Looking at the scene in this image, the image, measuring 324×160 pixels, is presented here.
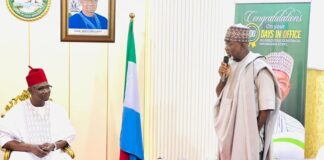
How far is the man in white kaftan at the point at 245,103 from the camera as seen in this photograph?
3086mm

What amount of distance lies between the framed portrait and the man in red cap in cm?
81

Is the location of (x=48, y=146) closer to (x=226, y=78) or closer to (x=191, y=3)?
(x=226, y=78)

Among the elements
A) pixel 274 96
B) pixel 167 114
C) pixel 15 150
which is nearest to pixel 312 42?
pixel 274 96

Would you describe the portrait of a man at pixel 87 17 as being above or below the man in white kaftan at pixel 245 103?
above

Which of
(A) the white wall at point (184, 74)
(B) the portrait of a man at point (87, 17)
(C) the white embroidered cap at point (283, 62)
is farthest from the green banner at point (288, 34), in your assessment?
(B) the portrait of a man at point (87, 17)

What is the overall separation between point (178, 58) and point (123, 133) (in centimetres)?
88

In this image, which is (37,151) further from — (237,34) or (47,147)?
(237,34)

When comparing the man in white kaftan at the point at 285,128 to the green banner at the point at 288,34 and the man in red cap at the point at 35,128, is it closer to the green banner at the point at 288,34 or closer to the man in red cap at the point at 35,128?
the green banner at the point at 288,34

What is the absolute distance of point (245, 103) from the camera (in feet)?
10.2

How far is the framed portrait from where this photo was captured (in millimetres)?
4102

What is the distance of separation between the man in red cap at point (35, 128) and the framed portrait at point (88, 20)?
2.65 ft

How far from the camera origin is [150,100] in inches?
171

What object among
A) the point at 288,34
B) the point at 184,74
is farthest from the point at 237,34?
the point at 184,74

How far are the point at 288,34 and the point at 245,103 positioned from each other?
1.10 metres
